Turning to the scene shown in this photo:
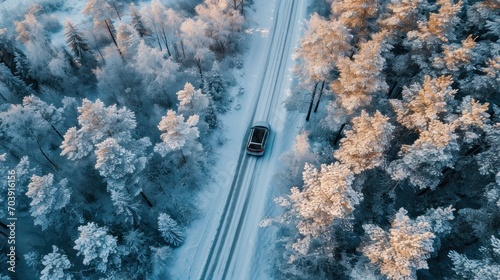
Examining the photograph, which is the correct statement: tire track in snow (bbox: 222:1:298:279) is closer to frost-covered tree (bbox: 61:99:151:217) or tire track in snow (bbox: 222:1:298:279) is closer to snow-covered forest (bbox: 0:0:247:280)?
snow-covered forest (bbox: 0:0:247:280)

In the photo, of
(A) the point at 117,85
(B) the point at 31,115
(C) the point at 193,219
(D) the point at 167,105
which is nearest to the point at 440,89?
(C) the point at 193,219

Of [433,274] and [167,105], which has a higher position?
[167,105]

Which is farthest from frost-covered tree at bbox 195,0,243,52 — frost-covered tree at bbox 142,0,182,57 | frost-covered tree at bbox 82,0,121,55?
frost-covered tree at bbox 82,0,121,55

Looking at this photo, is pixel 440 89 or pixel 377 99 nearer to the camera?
pixel 440 89

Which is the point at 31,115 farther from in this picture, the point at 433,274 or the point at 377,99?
the point at 433,274

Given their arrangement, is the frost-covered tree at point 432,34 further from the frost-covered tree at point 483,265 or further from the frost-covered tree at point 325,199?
the frost-covered tree at point 483,265

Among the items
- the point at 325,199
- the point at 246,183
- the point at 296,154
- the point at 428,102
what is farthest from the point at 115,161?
the point at 428,102
